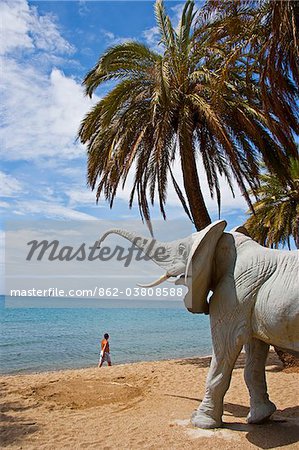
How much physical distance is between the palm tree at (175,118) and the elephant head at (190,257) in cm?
431

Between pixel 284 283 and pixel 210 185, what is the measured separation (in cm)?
671

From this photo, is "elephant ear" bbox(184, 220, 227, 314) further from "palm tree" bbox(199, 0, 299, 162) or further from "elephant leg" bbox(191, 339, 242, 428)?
"palm tree" bbox(199, 0, 299, 162)

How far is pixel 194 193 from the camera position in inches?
419

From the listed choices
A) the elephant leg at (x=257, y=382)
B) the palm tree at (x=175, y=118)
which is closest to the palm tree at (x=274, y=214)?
the palm tree at (x=175, y=118)

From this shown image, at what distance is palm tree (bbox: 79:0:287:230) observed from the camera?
1020cm

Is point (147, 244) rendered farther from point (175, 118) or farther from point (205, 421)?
point (175, 118)

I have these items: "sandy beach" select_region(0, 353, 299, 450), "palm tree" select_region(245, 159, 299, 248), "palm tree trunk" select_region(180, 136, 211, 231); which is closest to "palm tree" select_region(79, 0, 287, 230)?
"palm tree trunk" select_region(180, 136, 211, 231)

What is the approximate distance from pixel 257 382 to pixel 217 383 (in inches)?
25.0

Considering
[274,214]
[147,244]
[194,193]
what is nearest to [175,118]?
[194,193]

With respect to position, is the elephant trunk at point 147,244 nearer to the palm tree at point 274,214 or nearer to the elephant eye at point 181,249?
the elephant eye at point 181,249

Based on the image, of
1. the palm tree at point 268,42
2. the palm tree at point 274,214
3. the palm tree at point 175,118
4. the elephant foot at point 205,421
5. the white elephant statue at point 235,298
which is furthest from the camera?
the palm tree at point 274,214

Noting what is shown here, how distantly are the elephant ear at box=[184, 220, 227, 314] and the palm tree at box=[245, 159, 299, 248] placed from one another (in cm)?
1302

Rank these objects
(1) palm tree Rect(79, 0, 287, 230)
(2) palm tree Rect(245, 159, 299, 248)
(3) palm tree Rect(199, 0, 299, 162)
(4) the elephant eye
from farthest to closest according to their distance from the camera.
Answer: (2) palm tree Rect(245, 159, 299, 248) < (1) palm tree Rect(79, 0, 287, 230) < (3) palm tree Rect(199, 0, 299, 162) < (4) the elephant eye

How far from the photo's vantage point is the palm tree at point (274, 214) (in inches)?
728
